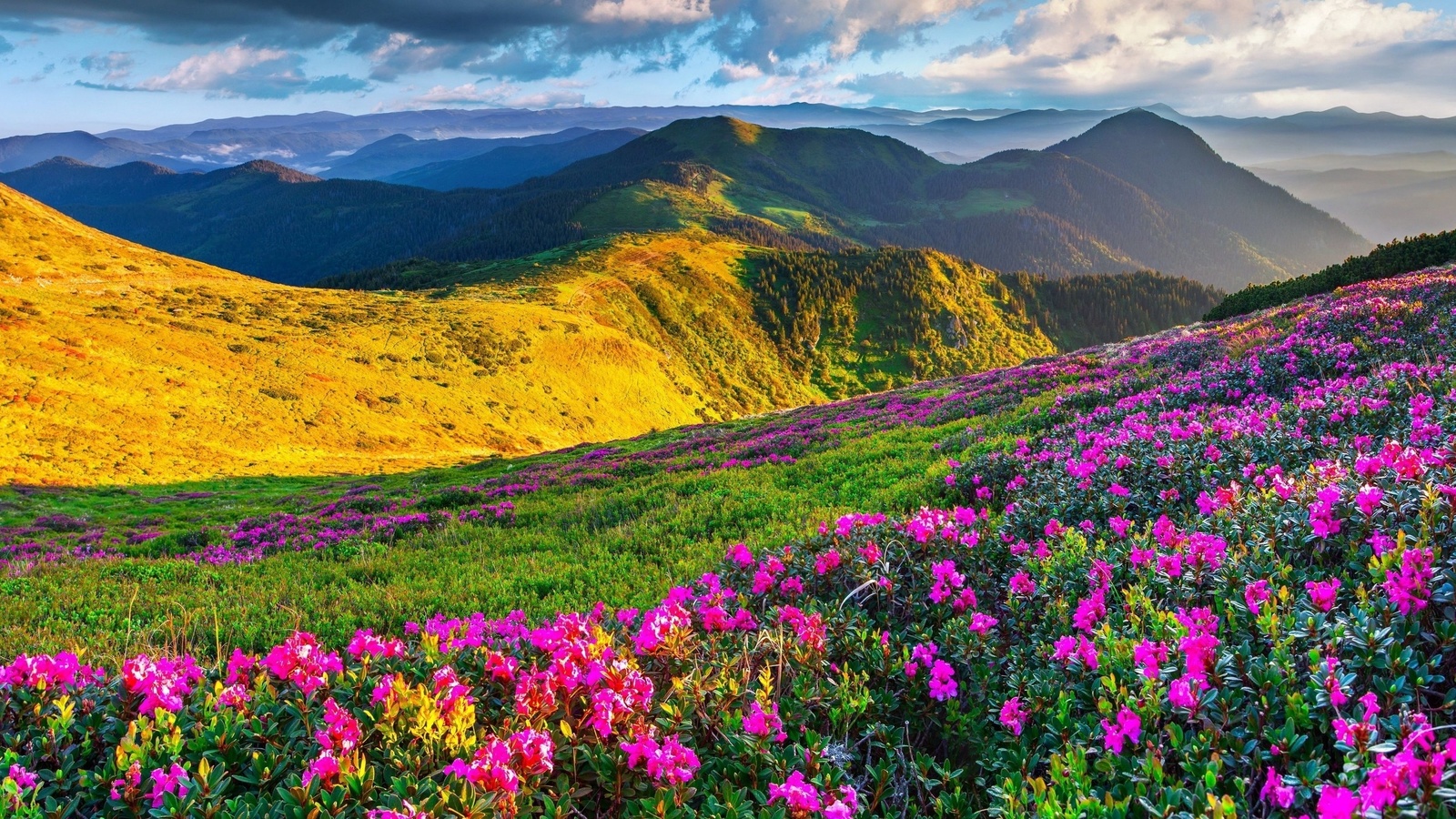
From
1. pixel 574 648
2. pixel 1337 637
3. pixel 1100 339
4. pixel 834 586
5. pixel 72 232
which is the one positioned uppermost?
pixel 72 232

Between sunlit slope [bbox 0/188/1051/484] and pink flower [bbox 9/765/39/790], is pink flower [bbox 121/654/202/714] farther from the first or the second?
sunlit slope [bbox 0/188/1051/484]

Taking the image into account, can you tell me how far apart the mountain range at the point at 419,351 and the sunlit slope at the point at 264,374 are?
24 centimetres

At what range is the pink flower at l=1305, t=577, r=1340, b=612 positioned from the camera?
10.00 ft

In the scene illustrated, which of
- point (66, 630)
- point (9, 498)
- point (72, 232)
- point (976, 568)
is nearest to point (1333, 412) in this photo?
point (976, 568)

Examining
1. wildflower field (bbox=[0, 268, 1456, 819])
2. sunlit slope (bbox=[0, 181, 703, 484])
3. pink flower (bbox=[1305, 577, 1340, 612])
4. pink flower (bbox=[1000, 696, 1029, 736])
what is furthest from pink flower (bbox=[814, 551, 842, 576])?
sunlit slope (bbox=[0, 181, 703, 484])

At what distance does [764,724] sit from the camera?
3094 millimetres

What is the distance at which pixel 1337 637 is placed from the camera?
9.13 ft

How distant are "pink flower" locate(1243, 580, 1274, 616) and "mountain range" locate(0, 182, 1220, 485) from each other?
5063cm

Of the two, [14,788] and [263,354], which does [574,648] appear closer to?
[14,788]

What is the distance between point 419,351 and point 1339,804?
243ft

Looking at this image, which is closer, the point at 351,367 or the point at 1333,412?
the point at 1333,412

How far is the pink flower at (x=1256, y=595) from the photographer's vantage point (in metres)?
3.25

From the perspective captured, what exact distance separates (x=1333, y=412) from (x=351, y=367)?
67831 mm

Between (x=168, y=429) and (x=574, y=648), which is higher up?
(x=574, y=648)
